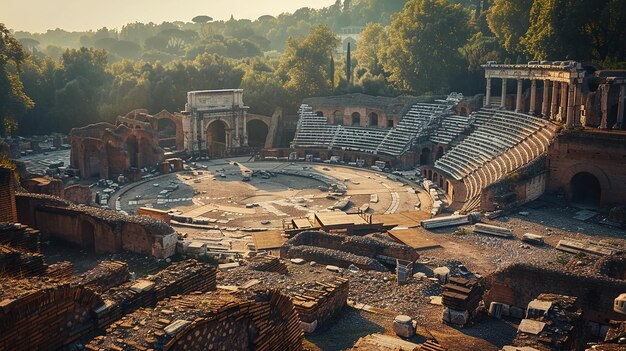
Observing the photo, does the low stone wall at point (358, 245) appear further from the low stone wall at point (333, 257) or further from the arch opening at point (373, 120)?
the arch opening at point (373, 120)

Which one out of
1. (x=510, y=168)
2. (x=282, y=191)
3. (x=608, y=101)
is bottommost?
(x=282, y=191)

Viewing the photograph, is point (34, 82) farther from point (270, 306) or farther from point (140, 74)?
point (270, 306)

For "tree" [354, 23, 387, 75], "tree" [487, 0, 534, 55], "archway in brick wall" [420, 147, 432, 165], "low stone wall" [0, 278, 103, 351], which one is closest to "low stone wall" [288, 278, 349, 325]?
"low stone wall" [0, 278, 103, 351]

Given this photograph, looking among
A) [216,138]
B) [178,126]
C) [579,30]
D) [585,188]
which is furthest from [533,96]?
[178,126]

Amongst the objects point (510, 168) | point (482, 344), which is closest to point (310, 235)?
point (482, 344)

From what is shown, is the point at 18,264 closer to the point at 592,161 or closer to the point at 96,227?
Result: the point at 96,227
